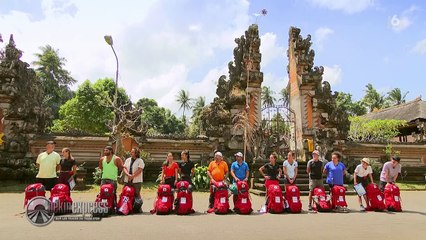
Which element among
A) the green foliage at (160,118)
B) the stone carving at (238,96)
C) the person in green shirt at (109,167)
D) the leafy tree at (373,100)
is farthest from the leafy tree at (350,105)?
the person in green shirt at (109,167)

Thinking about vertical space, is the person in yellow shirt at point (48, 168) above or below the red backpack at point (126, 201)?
above

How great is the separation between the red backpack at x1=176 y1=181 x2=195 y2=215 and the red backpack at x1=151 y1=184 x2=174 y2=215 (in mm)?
192

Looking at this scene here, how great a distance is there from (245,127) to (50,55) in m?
36.4

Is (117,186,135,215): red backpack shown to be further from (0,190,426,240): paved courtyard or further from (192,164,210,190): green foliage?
(192,164,210,190): green foliage

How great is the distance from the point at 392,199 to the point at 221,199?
16.0ft

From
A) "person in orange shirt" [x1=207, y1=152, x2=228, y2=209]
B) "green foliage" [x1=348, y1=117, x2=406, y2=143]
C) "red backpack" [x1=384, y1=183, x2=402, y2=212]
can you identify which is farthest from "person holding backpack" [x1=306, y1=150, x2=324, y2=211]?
"green foliage" [x1=348, y1=117, x2=406, y2=143]

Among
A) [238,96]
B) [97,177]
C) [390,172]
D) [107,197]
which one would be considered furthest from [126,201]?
[238,96]

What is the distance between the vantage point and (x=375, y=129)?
30.9m

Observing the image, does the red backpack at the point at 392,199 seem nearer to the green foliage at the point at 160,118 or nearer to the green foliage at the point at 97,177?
the green foliage at the point at 97,177

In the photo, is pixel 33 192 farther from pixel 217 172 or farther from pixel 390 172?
pixel 390 172

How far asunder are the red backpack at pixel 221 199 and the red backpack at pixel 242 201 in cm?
27

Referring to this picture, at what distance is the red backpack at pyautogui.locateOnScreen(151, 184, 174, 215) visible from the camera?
857 centimetres

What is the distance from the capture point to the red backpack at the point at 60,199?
8031 mm

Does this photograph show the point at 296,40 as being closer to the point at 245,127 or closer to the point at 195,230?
the point at 245,127
